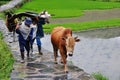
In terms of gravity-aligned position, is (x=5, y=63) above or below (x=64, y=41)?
below

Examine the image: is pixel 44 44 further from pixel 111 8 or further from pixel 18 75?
pixel 111 8

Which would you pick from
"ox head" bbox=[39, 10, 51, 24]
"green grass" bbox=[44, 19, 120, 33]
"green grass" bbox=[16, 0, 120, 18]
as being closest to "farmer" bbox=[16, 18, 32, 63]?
"ox head" bbox=[39, 10, 51, 24]

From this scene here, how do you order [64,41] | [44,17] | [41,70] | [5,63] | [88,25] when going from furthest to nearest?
[88,25], [44,17], [41,70], [5,63], [64,41]

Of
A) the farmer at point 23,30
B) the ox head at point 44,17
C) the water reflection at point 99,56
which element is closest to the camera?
the farmer at point 23,30

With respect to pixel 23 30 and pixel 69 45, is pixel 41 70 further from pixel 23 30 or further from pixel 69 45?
pixel 69 45

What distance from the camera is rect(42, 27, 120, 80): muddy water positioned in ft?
35.5

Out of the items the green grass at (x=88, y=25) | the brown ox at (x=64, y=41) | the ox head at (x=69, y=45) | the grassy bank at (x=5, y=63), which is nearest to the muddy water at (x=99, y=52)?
the green grass at (x=88, y=25)

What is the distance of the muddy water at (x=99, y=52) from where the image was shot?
35.5 ft

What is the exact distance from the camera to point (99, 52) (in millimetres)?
13008

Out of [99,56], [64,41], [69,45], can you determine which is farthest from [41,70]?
[99,56]

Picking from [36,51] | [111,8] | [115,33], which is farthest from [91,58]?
[111,8]

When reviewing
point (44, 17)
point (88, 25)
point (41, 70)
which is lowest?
point (88, 25)

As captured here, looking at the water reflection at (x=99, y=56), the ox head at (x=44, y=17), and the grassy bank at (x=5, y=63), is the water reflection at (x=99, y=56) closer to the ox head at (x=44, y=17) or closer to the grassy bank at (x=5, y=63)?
the ox head at (x=44, y=17)

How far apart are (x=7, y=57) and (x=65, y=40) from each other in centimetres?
185
